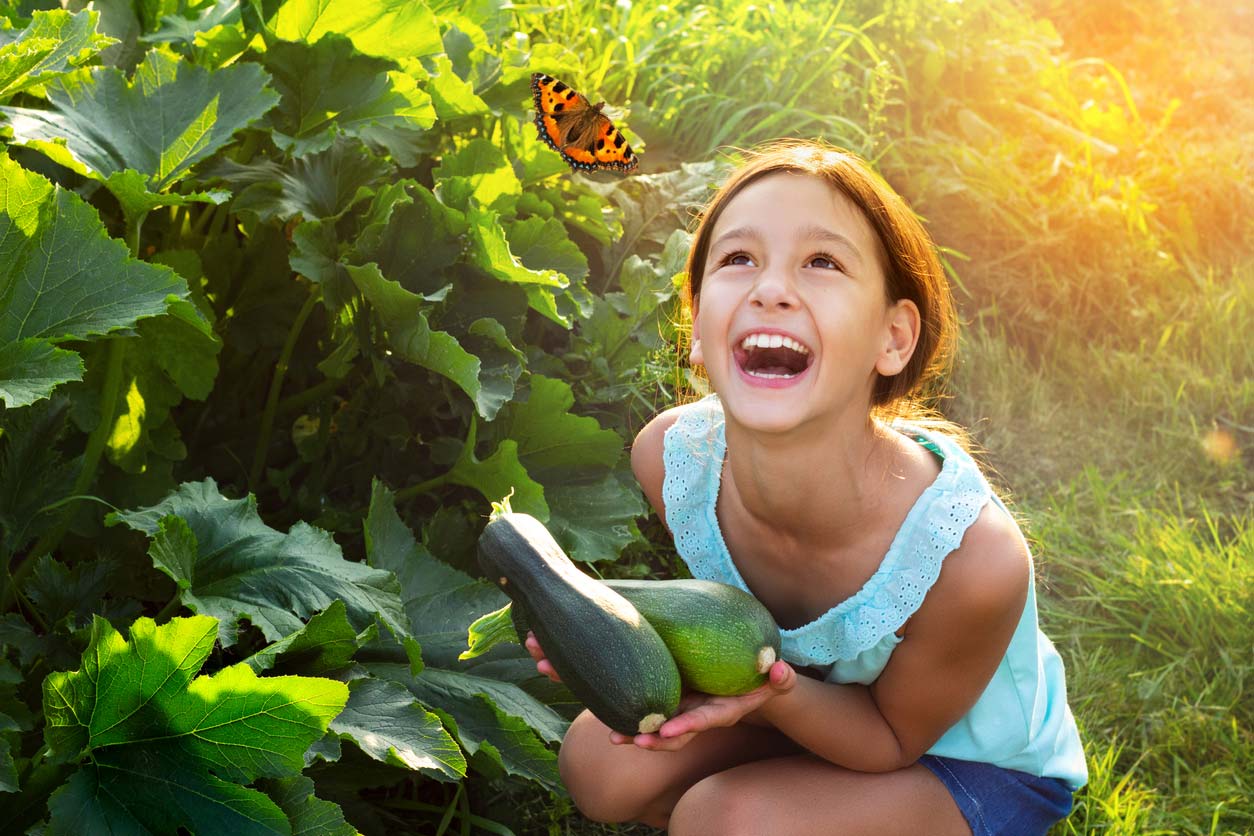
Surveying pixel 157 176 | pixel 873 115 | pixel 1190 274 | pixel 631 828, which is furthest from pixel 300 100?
pixel 1190 274

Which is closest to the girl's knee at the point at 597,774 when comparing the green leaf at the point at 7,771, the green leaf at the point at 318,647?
the green leaf at the point at 318,647

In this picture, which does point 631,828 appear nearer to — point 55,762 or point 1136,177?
point 55,762

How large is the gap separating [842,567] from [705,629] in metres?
0.42

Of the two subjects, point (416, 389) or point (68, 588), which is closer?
point (68, 588)

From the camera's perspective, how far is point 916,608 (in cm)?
225

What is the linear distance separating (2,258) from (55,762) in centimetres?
81

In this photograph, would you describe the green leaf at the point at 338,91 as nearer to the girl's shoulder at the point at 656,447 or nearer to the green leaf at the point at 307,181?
the green leaf at the point at 307,181

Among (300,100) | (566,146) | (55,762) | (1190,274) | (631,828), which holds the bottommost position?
(631,828)

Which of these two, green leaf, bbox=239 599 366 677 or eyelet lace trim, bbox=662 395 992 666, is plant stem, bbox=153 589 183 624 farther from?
eyelet lace trim, bbox=662 395 992 666

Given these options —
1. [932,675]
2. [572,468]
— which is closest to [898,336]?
[932,675]

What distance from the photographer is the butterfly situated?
338 centimetres

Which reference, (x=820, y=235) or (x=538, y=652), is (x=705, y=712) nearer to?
(x=538, y=652)

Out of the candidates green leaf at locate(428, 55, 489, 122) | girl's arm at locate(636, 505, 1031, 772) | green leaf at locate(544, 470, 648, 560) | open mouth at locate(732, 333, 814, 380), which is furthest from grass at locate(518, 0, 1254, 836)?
open mouth at locate(732, 333, 814, 380)

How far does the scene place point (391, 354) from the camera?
303cm
